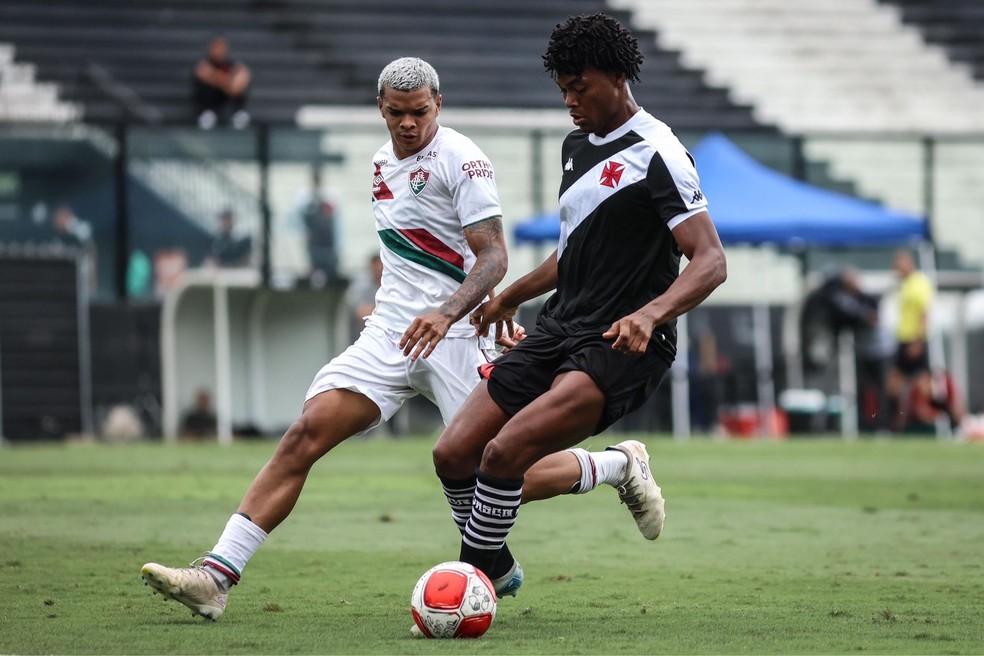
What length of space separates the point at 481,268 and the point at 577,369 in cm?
73

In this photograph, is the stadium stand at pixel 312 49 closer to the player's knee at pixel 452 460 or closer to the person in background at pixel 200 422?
the person in background at pixel 200 422

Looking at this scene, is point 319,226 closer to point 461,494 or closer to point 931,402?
point 931,402

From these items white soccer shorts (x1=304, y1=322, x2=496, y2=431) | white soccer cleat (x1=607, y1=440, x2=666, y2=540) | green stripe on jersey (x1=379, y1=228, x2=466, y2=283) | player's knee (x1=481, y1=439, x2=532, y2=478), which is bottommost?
white soccer cleat (x1=607, y1=440, x2=666, y2=540)

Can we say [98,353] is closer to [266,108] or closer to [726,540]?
[266,108]

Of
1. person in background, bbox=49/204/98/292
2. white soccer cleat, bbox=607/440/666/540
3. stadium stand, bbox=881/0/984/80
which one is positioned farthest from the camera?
stadium stand, bbox=881/0/984/80

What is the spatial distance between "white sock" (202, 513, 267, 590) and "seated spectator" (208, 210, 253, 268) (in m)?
14.6

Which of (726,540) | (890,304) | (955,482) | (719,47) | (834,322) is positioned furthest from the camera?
(719,47)

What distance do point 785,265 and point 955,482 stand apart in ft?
29.9

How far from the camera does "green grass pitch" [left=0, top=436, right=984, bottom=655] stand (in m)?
6.14

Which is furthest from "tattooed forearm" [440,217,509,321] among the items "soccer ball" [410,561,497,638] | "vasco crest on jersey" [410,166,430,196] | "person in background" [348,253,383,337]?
"person in background" [348,253,383,337]

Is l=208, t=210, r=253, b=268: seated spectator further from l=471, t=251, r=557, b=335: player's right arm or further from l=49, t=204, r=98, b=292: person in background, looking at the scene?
l=471, t=251, r=557, b=335: player's right arm

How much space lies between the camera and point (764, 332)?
22.8m

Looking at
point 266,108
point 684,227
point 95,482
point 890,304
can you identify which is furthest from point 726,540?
point 266,108

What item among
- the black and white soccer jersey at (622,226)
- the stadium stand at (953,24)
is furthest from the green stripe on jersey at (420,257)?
the stadium stand at (953,24)
